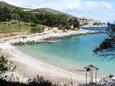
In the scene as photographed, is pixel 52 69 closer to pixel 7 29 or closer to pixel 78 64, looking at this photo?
pixel 78 64

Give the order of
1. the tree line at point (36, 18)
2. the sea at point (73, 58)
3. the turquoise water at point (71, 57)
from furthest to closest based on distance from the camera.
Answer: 1. the tree line at point (36, 18)
2. the turquoise water at point (71, 57)
3. the sea at point (73, 58)

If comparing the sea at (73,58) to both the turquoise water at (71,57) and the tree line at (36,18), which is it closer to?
the turquoise water at (71,57)

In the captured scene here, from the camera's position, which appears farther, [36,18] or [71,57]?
[36,18]

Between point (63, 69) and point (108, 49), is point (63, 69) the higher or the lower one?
the lower one

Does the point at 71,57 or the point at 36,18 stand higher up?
the point at 36,18

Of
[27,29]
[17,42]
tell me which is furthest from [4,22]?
[17,42]

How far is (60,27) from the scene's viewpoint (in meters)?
126

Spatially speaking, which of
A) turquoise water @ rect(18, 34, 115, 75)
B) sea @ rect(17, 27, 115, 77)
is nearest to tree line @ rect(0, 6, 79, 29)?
turquoise water @ rect(18, 34, 115, 75)

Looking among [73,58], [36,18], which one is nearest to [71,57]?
[73,58]

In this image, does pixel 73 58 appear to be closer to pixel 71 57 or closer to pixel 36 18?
pixel 71 57

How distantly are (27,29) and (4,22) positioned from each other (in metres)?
12.9

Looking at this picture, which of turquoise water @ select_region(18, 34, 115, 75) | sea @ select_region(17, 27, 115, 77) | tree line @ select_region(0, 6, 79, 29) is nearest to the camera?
sea @ select_region(17, 27, 115, 77)

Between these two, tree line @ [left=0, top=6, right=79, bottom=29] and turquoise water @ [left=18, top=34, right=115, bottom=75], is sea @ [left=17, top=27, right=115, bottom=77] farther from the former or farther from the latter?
tree line @ [left=0, top=6, right=79, bottom=29]

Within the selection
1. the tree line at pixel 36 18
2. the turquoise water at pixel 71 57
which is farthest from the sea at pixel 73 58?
→ the tree line at pixel 36 18
